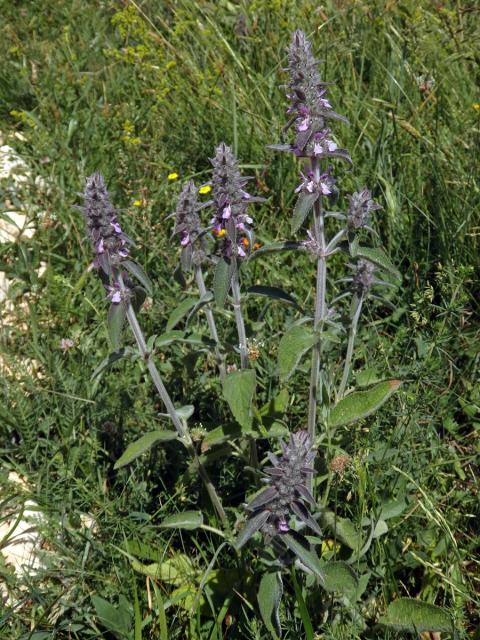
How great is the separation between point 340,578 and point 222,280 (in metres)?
0.87

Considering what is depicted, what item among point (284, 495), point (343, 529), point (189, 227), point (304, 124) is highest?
point (304, 124)

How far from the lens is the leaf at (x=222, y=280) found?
1953 mm

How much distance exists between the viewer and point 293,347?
200 cm

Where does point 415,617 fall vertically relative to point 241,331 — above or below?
below

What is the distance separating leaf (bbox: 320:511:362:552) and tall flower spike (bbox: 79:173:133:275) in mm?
965

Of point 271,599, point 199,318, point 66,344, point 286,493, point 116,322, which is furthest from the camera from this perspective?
point 199,318

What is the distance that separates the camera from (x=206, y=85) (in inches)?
157

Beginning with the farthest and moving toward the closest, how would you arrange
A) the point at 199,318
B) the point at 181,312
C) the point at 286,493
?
the point at 199,318, the point at 181,312, the point at 286,493

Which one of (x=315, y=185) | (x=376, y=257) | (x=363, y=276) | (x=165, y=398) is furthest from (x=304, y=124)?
(x=165, y=398)

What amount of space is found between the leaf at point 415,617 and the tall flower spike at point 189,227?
1.15 m

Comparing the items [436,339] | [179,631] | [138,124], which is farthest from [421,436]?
[138,124]

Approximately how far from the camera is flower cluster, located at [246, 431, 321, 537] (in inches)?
70.7

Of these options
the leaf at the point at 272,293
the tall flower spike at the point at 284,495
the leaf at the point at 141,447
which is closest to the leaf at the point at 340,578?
the tall flower spike at the point at 284,495

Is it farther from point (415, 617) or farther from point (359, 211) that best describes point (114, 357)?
point (415, 617)
